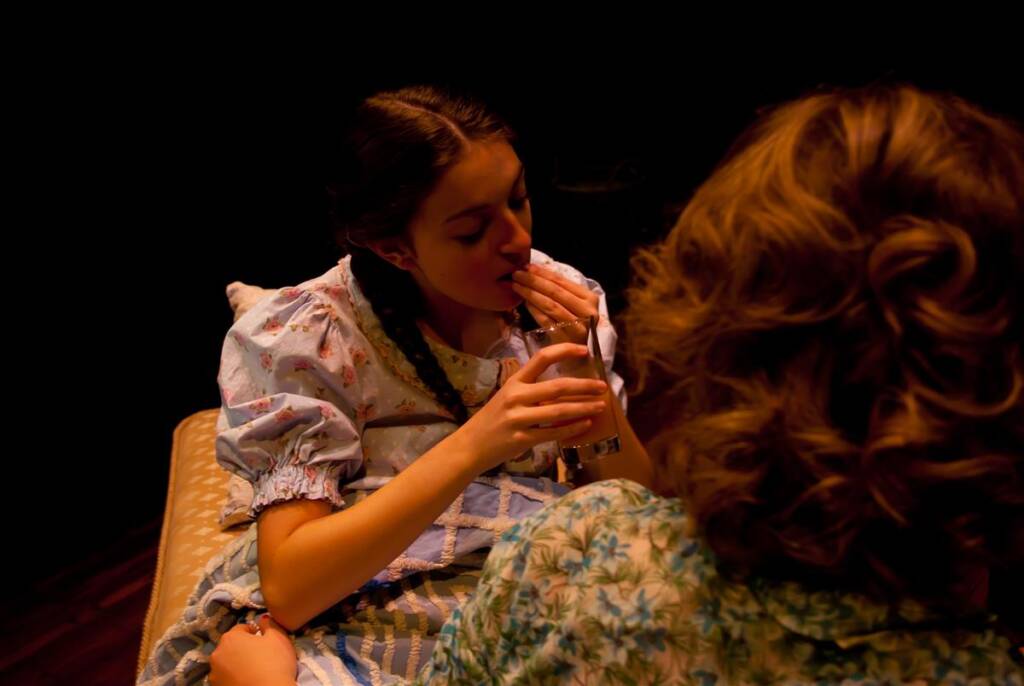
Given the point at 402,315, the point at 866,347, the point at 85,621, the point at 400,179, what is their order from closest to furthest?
1. the point at 866,347
2. the point at 400,179
3. the point at 402,315
4. the point at 85,621

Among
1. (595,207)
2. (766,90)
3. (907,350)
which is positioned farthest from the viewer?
(595,207)

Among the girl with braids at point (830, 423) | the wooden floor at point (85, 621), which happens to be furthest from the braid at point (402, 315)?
the wooden floor at point (85, 621)

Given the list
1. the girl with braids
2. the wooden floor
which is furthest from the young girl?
the wooden floor

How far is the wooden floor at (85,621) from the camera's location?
2.37m

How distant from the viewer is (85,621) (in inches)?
100

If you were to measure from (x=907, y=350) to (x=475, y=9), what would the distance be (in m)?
3.00

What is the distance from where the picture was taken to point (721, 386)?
2.40 ft

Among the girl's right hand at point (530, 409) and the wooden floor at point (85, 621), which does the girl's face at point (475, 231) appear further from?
the wooden floor at point (85, 621)

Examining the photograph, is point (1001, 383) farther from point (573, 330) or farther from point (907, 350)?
point (573, 330)

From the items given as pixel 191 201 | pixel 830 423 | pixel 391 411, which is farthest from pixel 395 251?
pixel 191 201

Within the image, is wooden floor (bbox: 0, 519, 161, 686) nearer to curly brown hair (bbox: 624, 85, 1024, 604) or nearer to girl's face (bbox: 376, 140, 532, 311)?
girl's face (bbox: 376, 140, 532, 311)

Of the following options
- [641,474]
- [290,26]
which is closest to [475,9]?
[290,26]

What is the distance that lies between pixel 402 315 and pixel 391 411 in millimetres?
162

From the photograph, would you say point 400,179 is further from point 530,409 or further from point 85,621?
point 85,621
